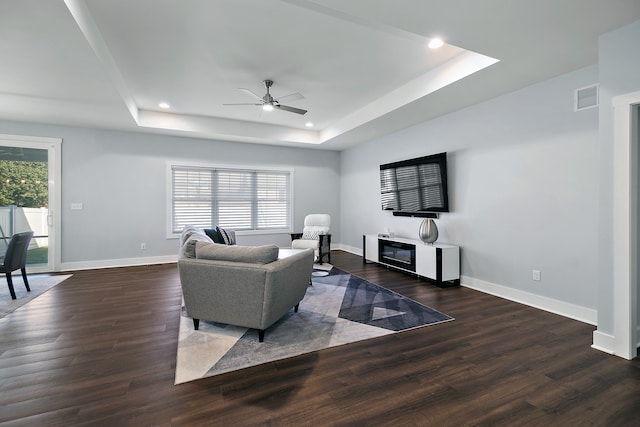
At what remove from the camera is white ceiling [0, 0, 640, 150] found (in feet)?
7.72

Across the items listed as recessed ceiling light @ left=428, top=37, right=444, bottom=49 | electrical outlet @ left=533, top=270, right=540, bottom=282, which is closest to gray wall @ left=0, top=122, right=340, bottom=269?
recessed ceiling light @ left=428, top=37, right=444, bottom=49

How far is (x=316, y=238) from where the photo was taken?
19.9ft

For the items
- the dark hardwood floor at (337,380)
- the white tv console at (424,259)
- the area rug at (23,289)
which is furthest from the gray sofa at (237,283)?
the white tv console at (424,259)

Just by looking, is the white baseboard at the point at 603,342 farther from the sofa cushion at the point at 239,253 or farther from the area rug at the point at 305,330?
the sofa cushion at the point at 239,253

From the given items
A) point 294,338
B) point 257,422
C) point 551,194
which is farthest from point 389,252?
point 257,422

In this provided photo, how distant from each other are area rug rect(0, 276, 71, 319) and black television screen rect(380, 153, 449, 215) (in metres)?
5.72

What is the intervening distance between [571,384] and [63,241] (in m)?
7.34

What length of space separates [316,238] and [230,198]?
234cm

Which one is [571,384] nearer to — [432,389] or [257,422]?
[432,389]

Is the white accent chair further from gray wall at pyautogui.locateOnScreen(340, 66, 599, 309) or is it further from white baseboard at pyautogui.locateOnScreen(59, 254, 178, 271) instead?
white baseboard at pyautogui.locateOnScreen(59, 254, 178, 271)

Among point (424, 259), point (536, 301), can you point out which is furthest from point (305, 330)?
point (536, 301)

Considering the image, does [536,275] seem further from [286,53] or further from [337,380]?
[286,53]

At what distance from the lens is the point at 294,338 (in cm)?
278

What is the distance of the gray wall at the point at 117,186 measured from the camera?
5.52 metres
